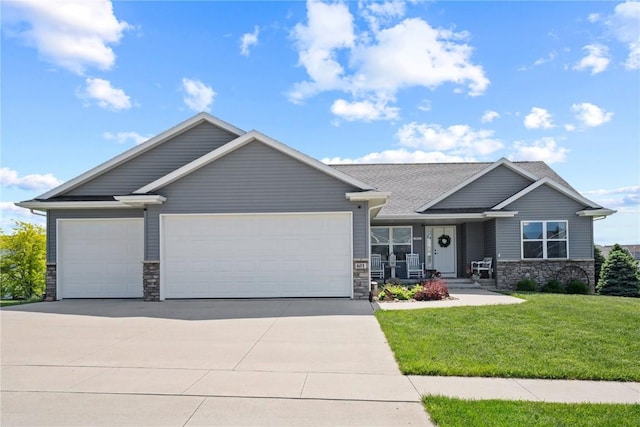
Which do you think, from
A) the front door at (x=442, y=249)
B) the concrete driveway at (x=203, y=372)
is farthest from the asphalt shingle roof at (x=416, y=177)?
the concrete driveway at (x=203, y=372)

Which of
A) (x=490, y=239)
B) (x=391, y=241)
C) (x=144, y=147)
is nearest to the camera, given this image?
(x=144, y=147)

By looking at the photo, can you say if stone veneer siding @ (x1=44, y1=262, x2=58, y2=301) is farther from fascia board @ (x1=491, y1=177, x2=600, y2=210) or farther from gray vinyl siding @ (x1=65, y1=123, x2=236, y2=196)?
fascia board @ (x1=491, y1=177, x2=600, y2=210)

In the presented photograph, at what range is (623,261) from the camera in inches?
730

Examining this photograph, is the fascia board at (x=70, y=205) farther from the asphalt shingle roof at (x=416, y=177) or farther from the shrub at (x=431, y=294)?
the asphalt shingle roof at (x=416, y=177)

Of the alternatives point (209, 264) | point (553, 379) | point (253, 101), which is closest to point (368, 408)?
point (553, 379)

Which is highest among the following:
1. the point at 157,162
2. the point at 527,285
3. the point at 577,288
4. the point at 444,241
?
the point at 157,162

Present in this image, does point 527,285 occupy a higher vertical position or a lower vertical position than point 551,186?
lower

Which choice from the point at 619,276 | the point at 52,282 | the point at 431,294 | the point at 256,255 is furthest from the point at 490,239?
the point at 52,282

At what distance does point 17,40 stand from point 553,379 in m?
14.2

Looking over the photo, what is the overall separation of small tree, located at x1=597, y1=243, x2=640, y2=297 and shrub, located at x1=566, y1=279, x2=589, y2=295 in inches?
82.1

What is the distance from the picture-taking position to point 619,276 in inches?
723

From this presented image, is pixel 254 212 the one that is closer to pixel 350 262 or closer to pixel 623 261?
pixel 350 262

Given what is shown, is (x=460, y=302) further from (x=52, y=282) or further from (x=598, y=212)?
(x=52, y=282)

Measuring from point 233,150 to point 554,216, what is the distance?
12.5m
